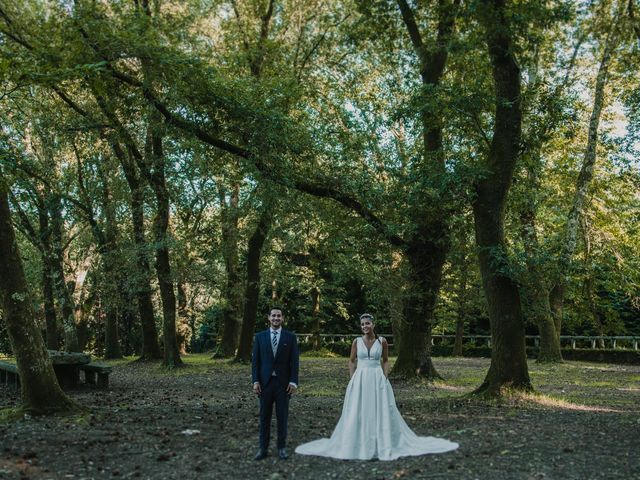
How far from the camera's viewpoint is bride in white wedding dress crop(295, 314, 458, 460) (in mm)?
8000

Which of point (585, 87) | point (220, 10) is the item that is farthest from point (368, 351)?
point (220, 10)

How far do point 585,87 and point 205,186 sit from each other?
13.9 meters

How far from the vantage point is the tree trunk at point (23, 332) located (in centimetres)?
1068

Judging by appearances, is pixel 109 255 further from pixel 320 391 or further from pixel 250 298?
pixel 320 391

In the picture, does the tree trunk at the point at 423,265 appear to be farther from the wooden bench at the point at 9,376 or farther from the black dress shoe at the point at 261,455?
the wooden bench at the point at 9,376

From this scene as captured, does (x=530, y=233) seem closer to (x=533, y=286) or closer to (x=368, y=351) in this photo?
(x=533, y=286)

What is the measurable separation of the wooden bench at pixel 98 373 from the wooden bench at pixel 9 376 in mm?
1648

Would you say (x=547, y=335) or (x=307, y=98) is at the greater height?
(x=307, y=98)

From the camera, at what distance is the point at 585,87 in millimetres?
22969

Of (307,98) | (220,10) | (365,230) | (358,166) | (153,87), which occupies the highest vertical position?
(220,10)

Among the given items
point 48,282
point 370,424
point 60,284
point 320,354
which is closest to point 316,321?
point 320,354

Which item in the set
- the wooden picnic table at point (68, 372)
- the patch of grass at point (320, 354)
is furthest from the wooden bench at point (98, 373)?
the patch of grass at point (320, 354)

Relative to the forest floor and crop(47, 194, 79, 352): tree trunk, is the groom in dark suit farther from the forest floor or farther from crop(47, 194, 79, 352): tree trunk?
crop(47, 194, 79, 352): tree trunk

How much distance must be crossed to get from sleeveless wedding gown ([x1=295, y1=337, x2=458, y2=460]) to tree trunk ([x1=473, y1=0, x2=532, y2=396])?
4571mm
